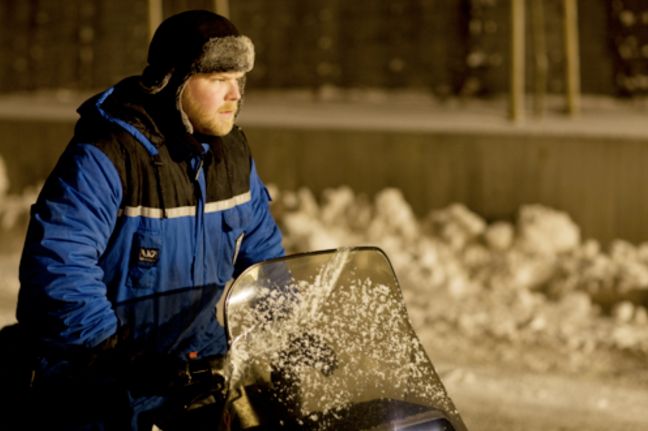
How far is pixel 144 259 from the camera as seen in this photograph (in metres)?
2.67

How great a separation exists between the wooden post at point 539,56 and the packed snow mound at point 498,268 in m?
2.04

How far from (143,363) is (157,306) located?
26 centimetres

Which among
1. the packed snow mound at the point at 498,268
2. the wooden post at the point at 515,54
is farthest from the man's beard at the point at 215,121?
the wooden post at the point at 515,54

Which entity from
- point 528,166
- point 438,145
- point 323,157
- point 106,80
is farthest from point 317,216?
point 106,80

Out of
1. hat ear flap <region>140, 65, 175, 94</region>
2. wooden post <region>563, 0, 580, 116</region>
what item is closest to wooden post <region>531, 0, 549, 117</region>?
wooden post <region>563, 0, 580, 116</region>

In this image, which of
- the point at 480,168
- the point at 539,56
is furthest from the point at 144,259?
the point at 539,56

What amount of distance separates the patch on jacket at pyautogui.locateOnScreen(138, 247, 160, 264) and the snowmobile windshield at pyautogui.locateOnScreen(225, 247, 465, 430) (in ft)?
1.10

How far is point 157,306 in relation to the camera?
2.75 meters

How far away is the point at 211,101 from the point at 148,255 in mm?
483

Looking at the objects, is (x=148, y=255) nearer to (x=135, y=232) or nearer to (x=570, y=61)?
(x=135, y=232)

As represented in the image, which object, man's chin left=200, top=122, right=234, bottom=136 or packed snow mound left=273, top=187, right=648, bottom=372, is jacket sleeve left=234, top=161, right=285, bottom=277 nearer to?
man's chin left=200, top=122, right=234, bottom=136

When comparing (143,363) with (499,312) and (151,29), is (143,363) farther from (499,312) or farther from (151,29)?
(151,29)

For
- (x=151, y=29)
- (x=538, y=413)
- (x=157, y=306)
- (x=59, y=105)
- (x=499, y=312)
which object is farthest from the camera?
(x=59, y=105)

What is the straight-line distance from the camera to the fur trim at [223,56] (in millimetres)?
2646
